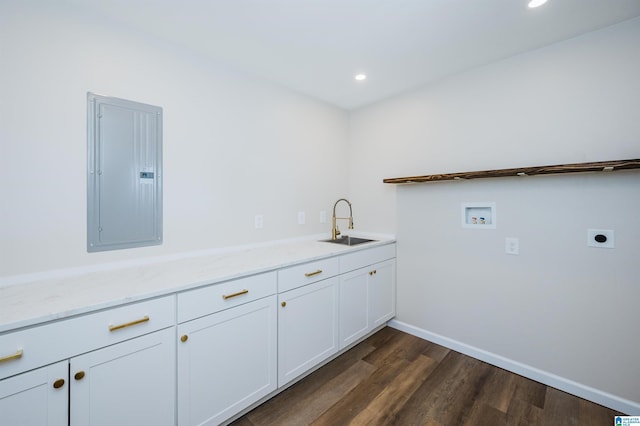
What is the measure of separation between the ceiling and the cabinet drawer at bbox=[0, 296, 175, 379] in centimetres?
168

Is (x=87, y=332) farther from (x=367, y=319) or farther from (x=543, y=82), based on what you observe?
(x=543, y=82)

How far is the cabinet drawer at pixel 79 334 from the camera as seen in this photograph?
37.7 inches

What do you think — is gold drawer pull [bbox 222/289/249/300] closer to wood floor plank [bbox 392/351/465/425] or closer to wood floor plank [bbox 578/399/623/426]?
wood floor plank [bbox 392/351/465/425]

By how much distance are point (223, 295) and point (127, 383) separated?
21.1 inches

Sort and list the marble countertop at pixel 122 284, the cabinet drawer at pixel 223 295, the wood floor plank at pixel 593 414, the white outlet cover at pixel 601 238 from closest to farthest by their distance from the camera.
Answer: the marble countertop at pixel 122 284, the cabinet drawer at pixel 223 295, the wood floor plank at pixel 593 414, the white outlet cover at pixel 601 238

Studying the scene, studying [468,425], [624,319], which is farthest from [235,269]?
[624,319]

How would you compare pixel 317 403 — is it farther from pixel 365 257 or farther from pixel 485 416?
pixel 365 257

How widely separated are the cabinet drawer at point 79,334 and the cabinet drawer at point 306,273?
2.25ft

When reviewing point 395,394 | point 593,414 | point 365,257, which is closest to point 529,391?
point 593,414

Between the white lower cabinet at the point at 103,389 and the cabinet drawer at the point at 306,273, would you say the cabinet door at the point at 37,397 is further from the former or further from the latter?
the cabinet drawer at the point at 306,273

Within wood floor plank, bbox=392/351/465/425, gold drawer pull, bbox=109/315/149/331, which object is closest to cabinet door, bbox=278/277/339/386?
wood floor plank, bbox=392/351/465/425

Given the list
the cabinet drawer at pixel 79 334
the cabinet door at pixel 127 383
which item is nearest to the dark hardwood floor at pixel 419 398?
the cabinet door at pixel 127 383

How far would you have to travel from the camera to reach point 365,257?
244 cm

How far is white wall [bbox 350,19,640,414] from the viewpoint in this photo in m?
1.71
